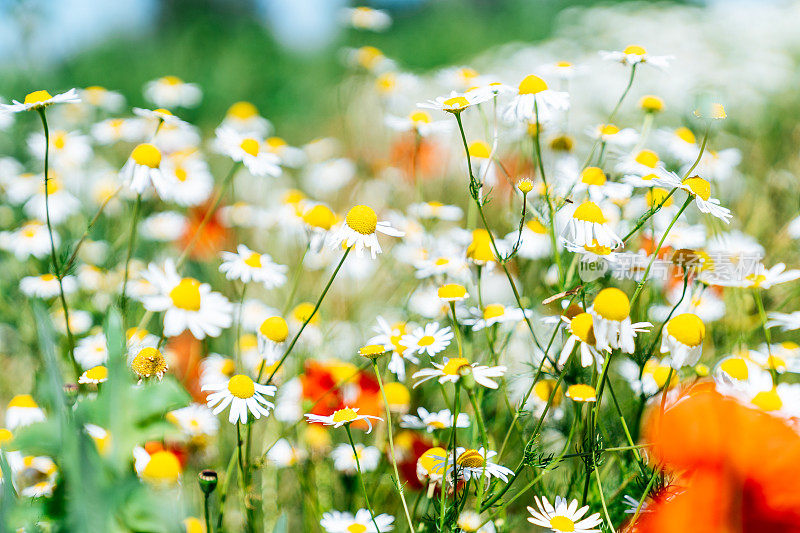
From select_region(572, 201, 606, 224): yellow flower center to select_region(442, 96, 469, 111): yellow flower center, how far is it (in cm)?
17

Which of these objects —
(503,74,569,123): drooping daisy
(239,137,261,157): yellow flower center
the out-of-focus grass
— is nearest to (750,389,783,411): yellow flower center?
(503,74,569,123): drooping daisy

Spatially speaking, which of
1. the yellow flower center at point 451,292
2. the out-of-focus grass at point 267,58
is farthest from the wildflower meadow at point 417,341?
the out-of-focus grass at point 267,58

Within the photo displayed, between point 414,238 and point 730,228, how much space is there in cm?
79

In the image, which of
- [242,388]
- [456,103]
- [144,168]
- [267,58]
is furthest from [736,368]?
[267,58]

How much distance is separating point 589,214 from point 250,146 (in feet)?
1.71

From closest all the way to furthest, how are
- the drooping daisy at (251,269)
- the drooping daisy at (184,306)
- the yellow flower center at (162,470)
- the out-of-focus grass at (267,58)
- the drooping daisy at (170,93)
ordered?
1. the yellow flower center at (162,470)
2. the drooping daisy at (184,306)
3. the drooping daisy at (251,269)
4. the drooping daisy at (170,93)
5. the out-of-focus grass at (267,58)

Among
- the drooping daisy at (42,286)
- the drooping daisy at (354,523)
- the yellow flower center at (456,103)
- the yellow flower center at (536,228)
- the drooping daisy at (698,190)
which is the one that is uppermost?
the yellow flower center at (456,103)

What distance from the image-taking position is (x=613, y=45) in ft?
12.2

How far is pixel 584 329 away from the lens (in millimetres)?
629

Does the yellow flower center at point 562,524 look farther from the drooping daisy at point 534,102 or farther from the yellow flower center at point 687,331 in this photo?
the drooping daisy at point 534,102

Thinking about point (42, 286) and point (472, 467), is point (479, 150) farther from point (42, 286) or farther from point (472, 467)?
point (42, 286)

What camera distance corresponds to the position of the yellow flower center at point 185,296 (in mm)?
816

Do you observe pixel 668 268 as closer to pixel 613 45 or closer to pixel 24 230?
pixel 24 230

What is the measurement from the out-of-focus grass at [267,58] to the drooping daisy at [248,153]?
215 cm
